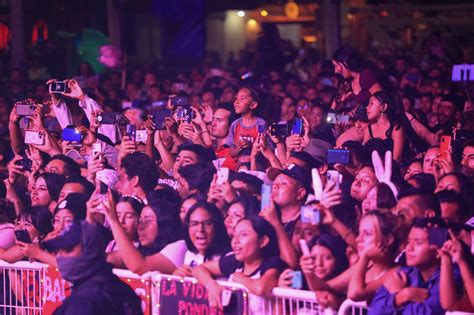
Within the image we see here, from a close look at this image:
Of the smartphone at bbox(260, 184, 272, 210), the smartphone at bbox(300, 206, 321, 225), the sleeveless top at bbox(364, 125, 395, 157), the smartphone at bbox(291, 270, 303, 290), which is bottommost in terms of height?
the smartphone at bbox(291, 270, 303, 290)

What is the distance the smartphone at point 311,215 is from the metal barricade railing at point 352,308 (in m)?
0.46

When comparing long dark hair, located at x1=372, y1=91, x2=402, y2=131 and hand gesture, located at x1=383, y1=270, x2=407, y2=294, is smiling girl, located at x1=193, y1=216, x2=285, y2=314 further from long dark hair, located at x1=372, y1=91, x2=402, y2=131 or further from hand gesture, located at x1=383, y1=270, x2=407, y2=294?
long dark hair, located at x1=372, y1=91, x2=402, y2=131

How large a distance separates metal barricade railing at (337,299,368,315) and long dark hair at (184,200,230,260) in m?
0.98

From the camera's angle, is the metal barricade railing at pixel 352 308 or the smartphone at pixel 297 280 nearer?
the metal barricade railing at pixel 352 308

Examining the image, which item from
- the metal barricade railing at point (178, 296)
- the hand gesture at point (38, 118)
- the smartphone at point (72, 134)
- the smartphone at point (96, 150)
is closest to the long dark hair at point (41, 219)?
the smartphone at point (96, 150)

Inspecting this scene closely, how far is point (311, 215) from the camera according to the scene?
20.4 feet

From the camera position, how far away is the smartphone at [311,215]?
20.4ft

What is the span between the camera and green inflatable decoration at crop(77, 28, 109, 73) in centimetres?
1995

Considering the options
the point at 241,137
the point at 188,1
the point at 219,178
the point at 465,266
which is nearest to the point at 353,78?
the point at 241,137

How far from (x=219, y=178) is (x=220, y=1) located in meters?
15.6

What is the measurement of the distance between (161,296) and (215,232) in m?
0.49

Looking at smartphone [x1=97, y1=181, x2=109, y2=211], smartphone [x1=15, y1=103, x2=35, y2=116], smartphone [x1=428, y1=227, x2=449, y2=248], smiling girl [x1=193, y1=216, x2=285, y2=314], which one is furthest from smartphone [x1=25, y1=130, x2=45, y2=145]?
smartphone [x1=428, y1=227, x2=449, y2=248]

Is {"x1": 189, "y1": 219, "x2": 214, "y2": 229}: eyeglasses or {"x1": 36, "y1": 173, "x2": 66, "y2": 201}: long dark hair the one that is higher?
{"x1": 36, "y1": 173, "x2": 66, "y2": 201}: long dark hair

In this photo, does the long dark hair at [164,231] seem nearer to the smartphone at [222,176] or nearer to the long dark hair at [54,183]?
the smartphone at [222,176]
